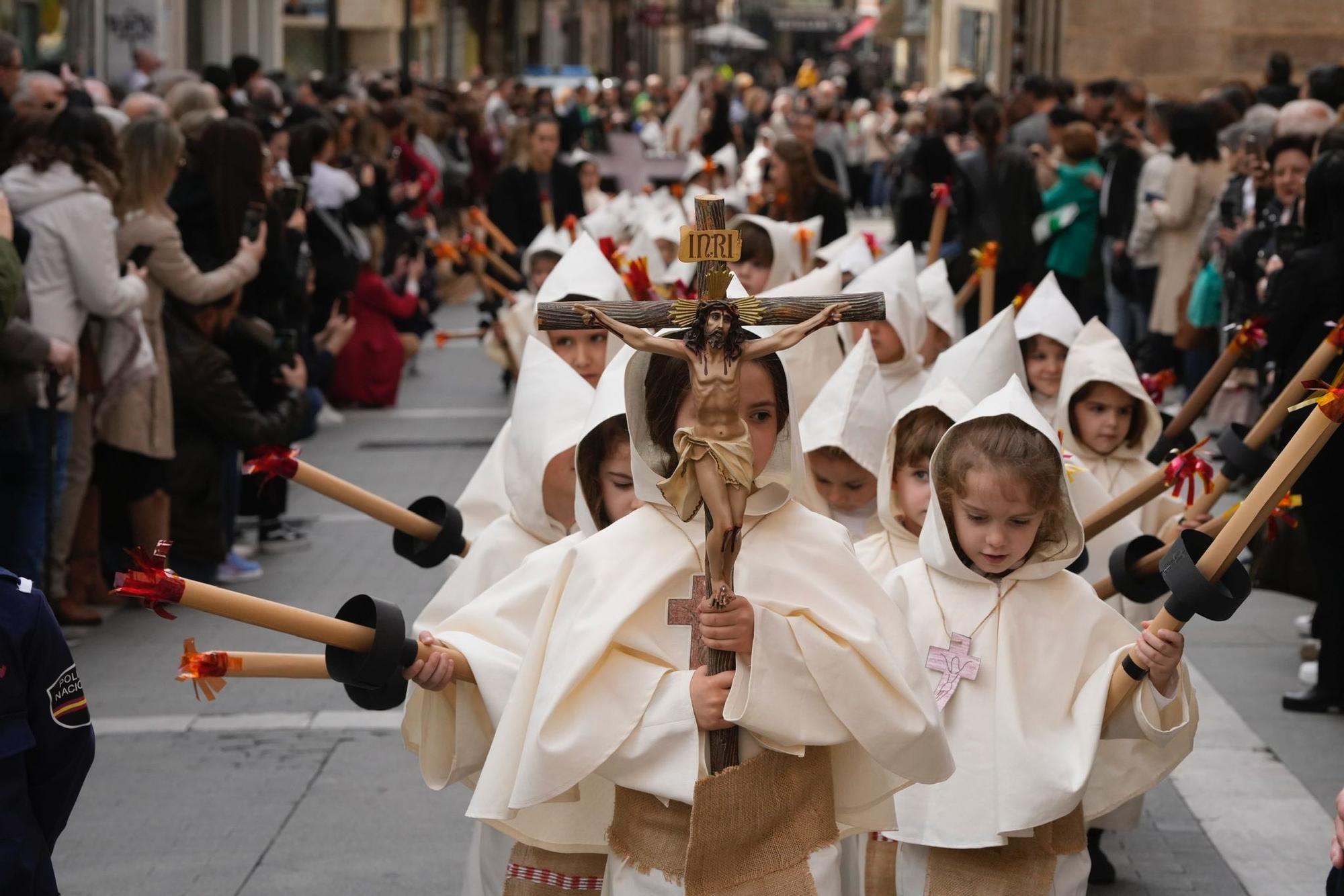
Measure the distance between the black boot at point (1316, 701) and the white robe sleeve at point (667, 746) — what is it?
4441mm

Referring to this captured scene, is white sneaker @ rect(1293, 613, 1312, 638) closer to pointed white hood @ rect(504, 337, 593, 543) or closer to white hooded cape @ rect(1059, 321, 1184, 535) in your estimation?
white hooded cape @ rect(1059, 321, 1184, 535)

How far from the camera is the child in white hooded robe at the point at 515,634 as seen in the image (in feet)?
13.0

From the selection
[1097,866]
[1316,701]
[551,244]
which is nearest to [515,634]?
[1097,866]

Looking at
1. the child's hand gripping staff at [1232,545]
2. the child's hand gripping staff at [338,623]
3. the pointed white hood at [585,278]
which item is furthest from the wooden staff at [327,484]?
the pointed white hood at [585,278]

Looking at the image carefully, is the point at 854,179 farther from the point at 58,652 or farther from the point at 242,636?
the point at 58,652

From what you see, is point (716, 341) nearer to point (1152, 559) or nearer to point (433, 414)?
point (1152, 559)

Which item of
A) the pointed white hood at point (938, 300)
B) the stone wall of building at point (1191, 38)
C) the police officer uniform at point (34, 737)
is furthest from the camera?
the stone wall of building at point (1191, 38)

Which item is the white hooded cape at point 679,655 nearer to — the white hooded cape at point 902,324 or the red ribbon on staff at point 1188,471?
the red ribbon on staff at point 1188,471

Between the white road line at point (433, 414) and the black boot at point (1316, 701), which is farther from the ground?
the black boot at point (1316, 701)

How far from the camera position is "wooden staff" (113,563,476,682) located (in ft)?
10.1

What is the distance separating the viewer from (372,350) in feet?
46.5

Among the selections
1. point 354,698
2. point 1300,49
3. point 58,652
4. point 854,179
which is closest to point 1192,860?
point 354,698

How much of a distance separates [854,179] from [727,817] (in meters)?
29.3

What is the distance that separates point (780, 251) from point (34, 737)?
17.9 ft
